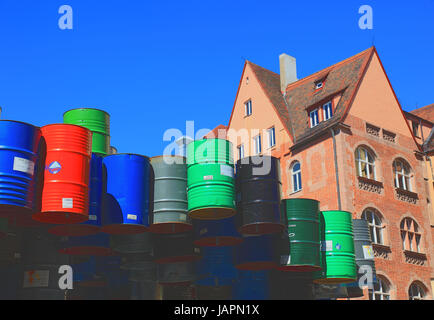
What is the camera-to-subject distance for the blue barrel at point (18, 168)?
10.4m

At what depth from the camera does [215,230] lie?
1315 centimetres

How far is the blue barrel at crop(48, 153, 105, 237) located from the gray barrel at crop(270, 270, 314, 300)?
4995 mm

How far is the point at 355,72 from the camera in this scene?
2652 centimetres

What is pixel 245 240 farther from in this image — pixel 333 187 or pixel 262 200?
pixel 333 187

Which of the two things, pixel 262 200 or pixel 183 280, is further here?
pixel 183 280

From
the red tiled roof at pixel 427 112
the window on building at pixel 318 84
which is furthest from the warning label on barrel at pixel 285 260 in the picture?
the red tiled roof at pixel 427 112

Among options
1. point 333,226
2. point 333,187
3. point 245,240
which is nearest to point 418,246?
point 333,187

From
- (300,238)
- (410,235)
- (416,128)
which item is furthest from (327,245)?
(416,128)

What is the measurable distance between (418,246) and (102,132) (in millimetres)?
17632

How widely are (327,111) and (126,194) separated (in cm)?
1635

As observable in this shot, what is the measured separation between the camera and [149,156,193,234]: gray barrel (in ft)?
40.9

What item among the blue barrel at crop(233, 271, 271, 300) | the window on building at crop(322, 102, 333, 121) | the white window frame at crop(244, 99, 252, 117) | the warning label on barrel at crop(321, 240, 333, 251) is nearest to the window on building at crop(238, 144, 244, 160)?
the white window frame at crop(244, 99, 252, 117)

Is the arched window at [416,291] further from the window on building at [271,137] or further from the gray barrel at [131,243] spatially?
the gray barrel at [131,243]

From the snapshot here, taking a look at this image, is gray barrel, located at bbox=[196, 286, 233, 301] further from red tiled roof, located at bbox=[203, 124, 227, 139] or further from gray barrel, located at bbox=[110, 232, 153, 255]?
red tiled roof, located at bbox=[203, 124, 227, 139]
